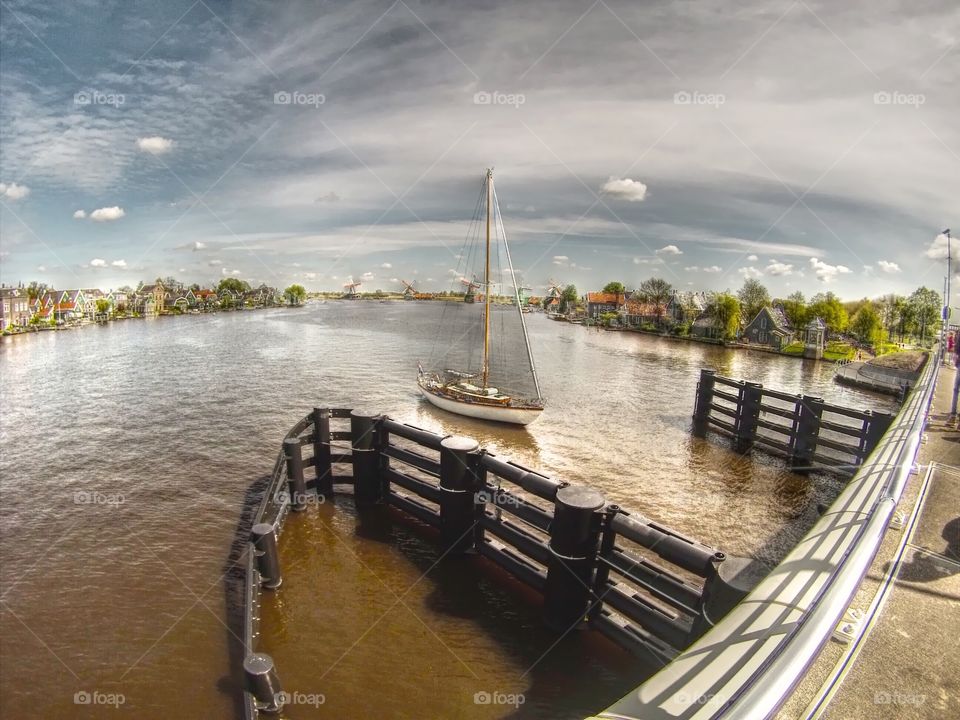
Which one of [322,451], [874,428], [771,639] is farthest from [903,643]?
[874,428]

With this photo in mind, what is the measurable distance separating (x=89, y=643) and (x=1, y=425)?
70.3 ft

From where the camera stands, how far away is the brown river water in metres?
6.98

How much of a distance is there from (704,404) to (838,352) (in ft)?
198

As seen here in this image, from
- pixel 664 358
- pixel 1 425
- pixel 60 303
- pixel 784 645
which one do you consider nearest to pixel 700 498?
pixel 784 645

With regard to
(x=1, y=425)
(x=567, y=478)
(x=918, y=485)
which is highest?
(x=918, y=485)

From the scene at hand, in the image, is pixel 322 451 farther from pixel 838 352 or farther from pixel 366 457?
pixel 838 352

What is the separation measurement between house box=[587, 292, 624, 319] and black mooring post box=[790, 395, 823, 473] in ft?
462

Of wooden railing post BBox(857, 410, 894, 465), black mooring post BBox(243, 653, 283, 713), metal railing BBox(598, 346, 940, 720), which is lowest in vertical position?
black mooring post BBox(243, 653, 283, 713)

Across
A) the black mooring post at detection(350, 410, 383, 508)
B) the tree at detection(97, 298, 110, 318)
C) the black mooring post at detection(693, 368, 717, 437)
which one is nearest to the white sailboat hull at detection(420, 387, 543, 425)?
the black mooring post at detection(693, 368, 717, 437)

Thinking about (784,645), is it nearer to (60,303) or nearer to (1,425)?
(1,425)

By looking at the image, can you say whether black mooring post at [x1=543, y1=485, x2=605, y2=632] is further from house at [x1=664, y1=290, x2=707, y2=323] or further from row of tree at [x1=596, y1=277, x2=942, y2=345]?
house at [x1=664, y1=290, x2=707, y2=323]

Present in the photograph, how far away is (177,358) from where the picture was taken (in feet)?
152

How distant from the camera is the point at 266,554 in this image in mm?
8656

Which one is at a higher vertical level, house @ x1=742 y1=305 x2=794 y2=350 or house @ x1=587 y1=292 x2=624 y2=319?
house @ x1=587 y1=292 x2=624 y2=319
